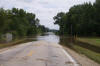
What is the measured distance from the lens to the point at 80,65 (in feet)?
31.5

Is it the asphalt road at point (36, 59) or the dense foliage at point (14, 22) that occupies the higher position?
the dense foliage at point (14, 22)

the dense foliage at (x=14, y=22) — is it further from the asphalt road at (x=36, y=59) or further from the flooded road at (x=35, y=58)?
the asphalt road at (x=36, y=59)

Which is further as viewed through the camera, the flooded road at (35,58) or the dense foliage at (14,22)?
the dense foliage at (14,22)

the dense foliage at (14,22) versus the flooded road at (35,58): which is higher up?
the dense foliage at (14,22)

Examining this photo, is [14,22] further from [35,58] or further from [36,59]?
[36,59]

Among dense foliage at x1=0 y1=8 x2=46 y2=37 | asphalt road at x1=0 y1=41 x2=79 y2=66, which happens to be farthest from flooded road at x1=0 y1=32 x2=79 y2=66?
dense foliage at x1=0 y1=8 x2=46 y2=37

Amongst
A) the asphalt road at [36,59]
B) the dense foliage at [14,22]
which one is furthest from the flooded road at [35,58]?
the dense foliage at [14,22]

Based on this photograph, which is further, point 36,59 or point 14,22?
point 14,22

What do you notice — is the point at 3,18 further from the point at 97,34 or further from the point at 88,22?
the point at 97,34

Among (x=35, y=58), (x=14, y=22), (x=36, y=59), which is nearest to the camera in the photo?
(x=36, y=59)

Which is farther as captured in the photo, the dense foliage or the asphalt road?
the dense foliage

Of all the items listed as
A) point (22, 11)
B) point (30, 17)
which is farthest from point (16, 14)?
point (30, 17)

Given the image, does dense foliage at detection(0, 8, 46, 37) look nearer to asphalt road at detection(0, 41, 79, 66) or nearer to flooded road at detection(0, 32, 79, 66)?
flooded road at detection(0, 32, 79, 66)

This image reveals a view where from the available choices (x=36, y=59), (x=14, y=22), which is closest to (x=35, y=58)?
(x=36, y=59)
